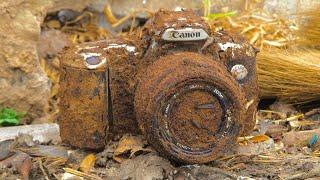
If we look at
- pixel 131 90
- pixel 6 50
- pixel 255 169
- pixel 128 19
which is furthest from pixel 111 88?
pixel 128 19

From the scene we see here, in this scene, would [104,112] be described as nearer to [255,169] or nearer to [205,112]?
[205,112]

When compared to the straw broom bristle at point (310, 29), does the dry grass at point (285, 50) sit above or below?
below

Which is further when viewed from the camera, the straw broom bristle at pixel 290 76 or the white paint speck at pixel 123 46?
the straw broom bristle at pixel 290 76

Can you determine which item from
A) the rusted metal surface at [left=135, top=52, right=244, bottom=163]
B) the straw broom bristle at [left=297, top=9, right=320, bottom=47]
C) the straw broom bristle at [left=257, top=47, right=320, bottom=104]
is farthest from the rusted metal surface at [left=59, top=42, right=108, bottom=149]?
the straw broom bristle at [left=297, top=9, right=320, bottom=47]

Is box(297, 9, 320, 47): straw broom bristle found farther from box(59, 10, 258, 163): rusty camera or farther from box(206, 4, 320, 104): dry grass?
box(59, 10, 258, 163): rusty camera

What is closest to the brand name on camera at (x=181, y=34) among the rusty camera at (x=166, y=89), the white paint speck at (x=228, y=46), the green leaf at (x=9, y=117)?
the rusty camera at (x=166, y=89)

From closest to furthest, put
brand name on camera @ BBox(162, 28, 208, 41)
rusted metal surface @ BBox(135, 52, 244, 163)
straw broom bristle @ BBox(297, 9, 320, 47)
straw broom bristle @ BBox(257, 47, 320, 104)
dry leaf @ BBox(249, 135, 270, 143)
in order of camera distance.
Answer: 1. rusted metal surface @ BBox(135, 52, 244, 163)
2. brand name on camera @ BBox(162, 28, 208, 41)
3. dry leaf @ BBox(249, 135, 270, 143)
4. straw broom bristle @ BBox(257, 47, 320, 104)
5. straw broom bristle @ BBox(297, 9, 320, 47)

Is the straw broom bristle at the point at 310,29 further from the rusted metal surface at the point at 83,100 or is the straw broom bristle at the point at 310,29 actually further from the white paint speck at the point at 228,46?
the rusted metal surface at the point at 83,100
